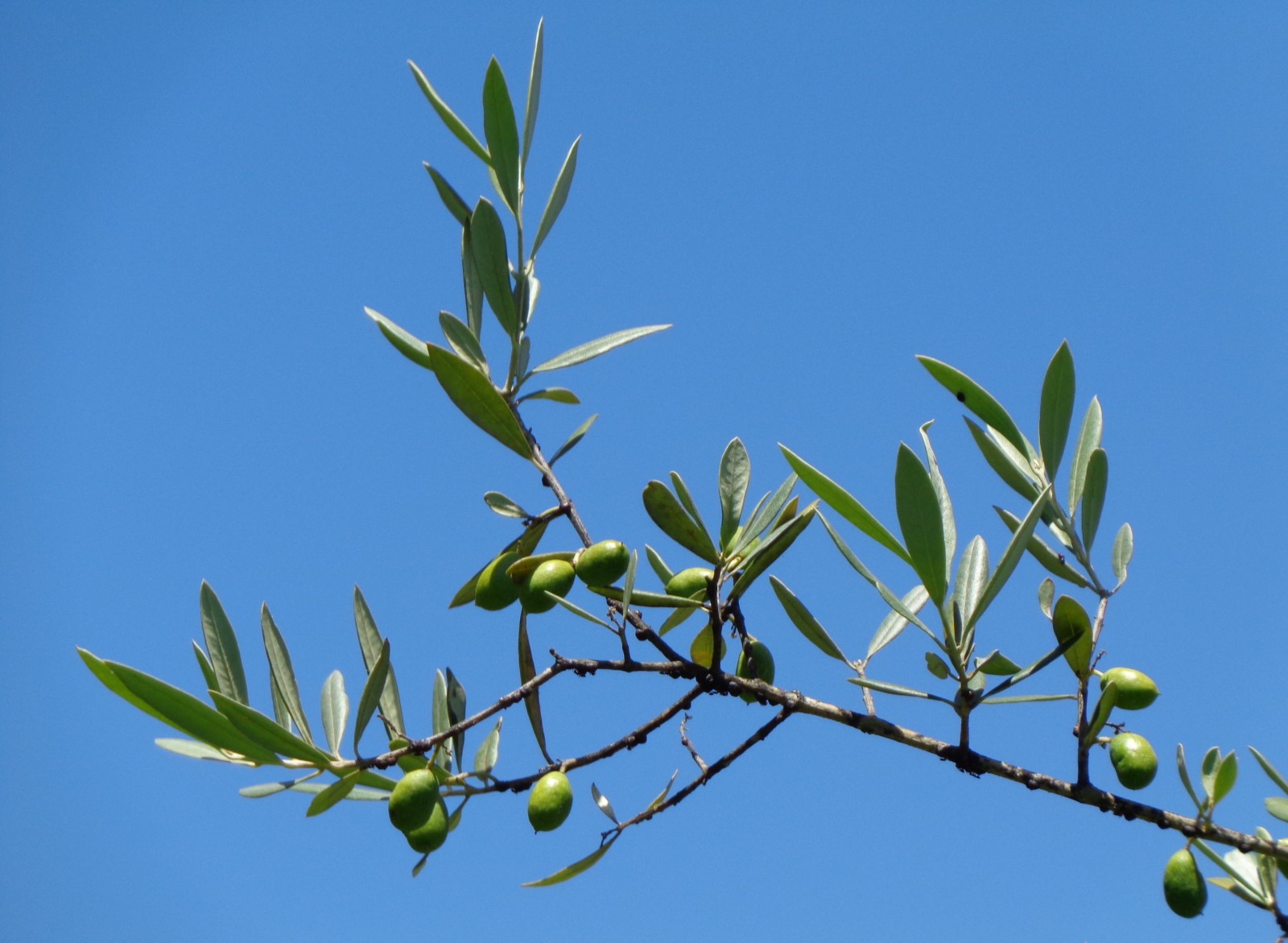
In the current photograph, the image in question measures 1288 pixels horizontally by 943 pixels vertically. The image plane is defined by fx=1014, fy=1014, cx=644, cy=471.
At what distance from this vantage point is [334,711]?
1533mm

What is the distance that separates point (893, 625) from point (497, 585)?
0.66m

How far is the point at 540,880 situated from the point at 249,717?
18.7 inches

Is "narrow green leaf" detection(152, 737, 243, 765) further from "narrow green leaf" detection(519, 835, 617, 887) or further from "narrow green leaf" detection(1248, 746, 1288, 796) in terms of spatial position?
"narrow green leaf" detection(1248, 746, 1288, 796)

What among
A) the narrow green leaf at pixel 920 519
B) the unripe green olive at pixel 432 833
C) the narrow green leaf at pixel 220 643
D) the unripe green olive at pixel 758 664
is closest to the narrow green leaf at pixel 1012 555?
the narrow green leaf at pixel 920 519

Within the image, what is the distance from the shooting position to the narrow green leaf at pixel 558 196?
170cm

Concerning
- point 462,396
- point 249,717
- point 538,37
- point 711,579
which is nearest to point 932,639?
point 711,579

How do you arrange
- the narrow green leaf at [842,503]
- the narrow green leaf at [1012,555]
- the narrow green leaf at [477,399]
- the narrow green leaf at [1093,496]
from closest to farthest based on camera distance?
the narrow green leaf at [1012,555], the narrow green leaf at [842,503], the narrow green leaf at [477,399], the narrow green leaf at [1093,496]

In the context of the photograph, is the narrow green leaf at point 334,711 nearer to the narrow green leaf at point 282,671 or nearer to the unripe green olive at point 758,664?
the narrow green leaf at point 282,671

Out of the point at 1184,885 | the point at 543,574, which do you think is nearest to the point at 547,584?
the point at 543,574

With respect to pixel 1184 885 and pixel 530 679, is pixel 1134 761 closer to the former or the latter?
pixel 1184 885

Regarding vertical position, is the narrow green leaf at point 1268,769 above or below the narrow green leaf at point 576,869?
below

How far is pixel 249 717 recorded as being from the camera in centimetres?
122

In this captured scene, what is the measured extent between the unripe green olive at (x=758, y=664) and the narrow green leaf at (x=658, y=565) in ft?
0.56

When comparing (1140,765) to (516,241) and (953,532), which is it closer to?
(953,532)
